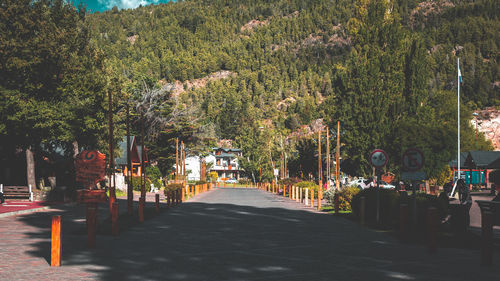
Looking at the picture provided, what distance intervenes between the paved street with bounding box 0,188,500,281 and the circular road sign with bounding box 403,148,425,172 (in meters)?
1.92

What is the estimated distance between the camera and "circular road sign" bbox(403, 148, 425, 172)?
44.3 ft

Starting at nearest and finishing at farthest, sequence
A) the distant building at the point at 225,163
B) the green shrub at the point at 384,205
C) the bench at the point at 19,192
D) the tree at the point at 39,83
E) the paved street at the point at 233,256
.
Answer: the paved street at the point at 233,256 < the green shrub at the point at 384,205 < the bench at the point at 19,192 < the tree at the point at 39,83 < the distant building at the point at 225,163

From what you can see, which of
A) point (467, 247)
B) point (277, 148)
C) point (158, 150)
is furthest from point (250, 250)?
point (277, 148)

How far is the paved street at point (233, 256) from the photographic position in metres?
8.02

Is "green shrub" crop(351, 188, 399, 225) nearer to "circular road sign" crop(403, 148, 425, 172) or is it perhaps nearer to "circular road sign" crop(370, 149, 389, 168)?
"circular road sign" crop(370, 149, 389, 168)

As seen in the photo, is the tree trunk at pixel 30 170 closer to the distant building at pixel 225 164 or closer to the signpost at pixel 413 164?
the signpost at pixel 413 164

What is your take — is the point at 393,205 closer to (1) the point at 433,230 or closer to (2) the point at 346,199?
(1) the point at 433,230

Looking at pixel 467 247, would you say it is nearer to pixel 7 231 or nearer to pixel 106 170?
pixel 7 231

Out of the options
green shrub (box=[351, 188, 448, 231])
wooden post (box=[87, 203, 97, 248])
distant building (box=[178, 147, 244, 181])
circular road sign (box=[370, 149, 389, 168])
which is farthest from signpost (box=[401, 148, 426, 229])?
distant building (box=[178, 147, 244, 181])

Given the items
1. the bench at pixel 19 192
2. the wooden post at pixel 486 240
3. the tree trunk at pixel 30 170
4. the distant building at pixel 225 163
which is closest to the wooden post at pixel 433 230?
the wooden post at pixel 486 240

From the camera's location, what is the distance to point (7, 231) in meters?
14.9

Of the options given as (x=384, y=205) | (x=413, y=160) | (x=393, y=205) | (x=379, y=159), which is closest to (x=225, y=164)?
(x=384, y=205)

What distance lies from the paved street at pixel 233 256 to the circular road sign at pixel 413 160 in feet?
6.31

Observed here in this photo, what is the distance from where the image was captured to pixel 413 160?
44.8 feet
